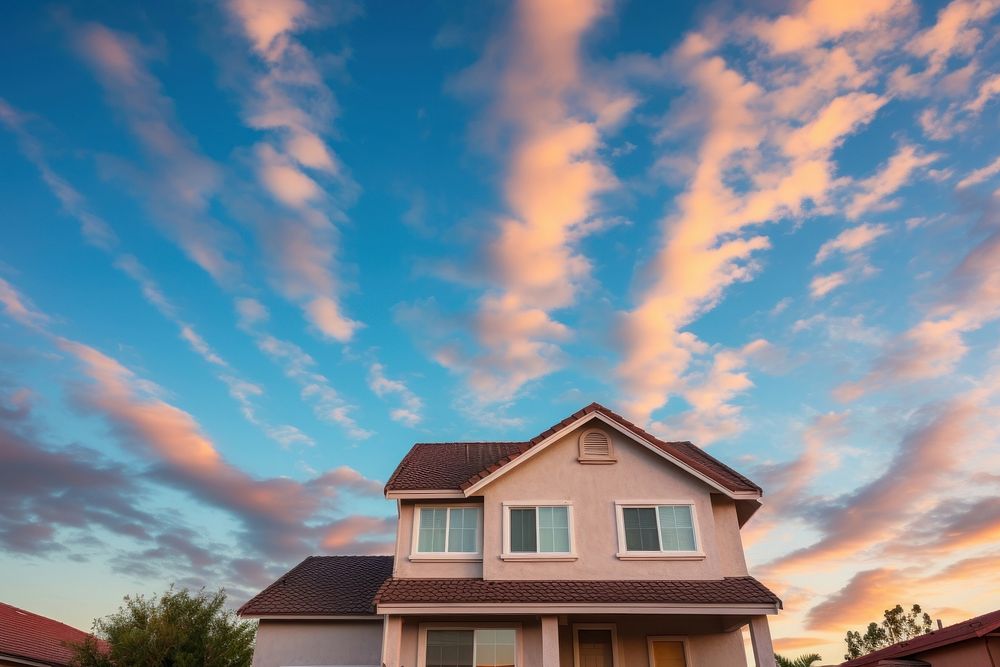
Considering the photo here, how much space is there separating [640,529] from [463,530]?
5.13m

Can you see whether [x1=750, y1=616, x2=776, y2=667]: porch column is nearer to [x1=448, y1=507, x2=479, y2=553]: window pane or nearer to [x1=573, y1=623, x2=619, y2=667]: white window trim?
[x1=573, y1=623, x2=619, y2=667]: white window trim

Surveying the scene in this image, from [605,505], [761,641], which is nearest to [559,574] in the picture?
[605,505]

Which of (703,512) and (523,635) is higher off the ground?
(703,512)

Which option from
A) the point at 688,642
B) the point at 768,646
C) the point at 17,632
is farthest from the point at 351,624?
the point at 17,632

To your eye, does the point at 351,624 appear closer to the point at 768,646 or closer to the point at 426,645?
the point at 426,645

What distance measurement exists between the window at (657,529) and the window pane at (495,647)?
3.85 m

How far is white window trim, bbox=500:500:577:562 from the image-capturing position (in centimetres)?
1950

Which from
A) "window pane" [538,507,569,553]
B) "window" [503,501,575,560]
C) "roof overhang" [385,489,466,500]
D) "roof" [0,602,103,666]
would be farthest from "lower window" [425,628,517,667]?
"roof" [0,602,103,666]

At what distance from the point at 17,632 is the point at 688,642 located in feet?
91.1

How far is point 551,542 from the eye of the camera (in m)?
19.9

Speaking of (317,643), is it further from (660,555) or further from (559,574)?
(660,555)

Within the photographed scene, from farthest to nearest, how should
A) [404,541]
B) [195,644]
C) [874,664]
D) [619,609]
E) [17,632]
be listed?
[17,632]
[874,664]
[195,644]
[404,541]
[619,609]

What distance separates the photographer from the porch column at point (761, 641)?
17547 millimetres

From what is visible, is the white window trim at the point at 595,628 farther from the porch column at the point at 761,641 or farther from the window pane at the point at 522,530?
the porch column at the point at 761,641
